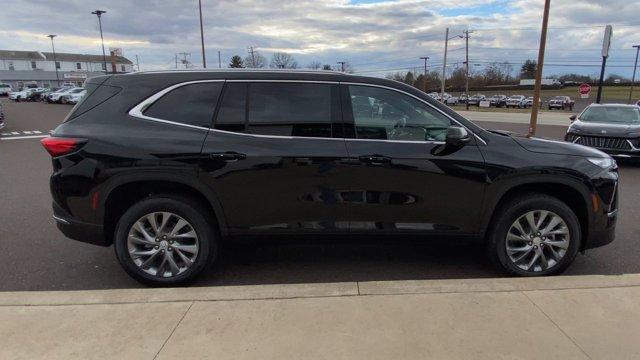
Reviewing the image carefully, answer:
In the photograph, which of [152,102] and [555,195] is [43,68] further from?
[555,195]

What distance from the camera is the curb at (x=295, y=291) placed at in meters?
3.64

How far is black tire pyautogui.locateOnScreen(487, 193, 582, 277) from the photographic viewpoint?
416cm

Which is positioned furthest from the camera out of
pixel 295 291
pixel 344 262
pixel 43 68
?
pixel 43 68

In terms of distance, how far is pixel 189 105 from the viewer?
13.4ft

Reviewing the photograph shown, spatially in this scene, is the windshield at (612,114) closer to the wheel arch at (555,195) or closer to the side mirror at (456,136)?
the wheel arch at (555,195)

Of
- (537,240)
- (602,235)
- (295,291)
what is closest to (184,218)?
(295,291)

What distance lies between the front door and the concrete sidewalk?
0.55 meters

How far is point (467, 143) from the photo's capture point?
410 cm

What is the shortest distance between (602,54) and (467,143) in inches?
709

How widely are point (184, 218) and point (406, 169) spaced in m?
1.82

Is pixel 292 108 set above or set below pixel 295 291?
above

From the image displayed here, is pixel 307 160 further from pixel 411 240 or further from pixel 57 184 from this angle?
pixel 57 184

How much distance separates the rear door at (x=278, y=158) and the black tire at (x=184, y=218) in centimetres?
20

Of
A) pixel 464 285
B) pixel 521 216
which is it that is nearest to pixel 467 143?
pixel 521 216
